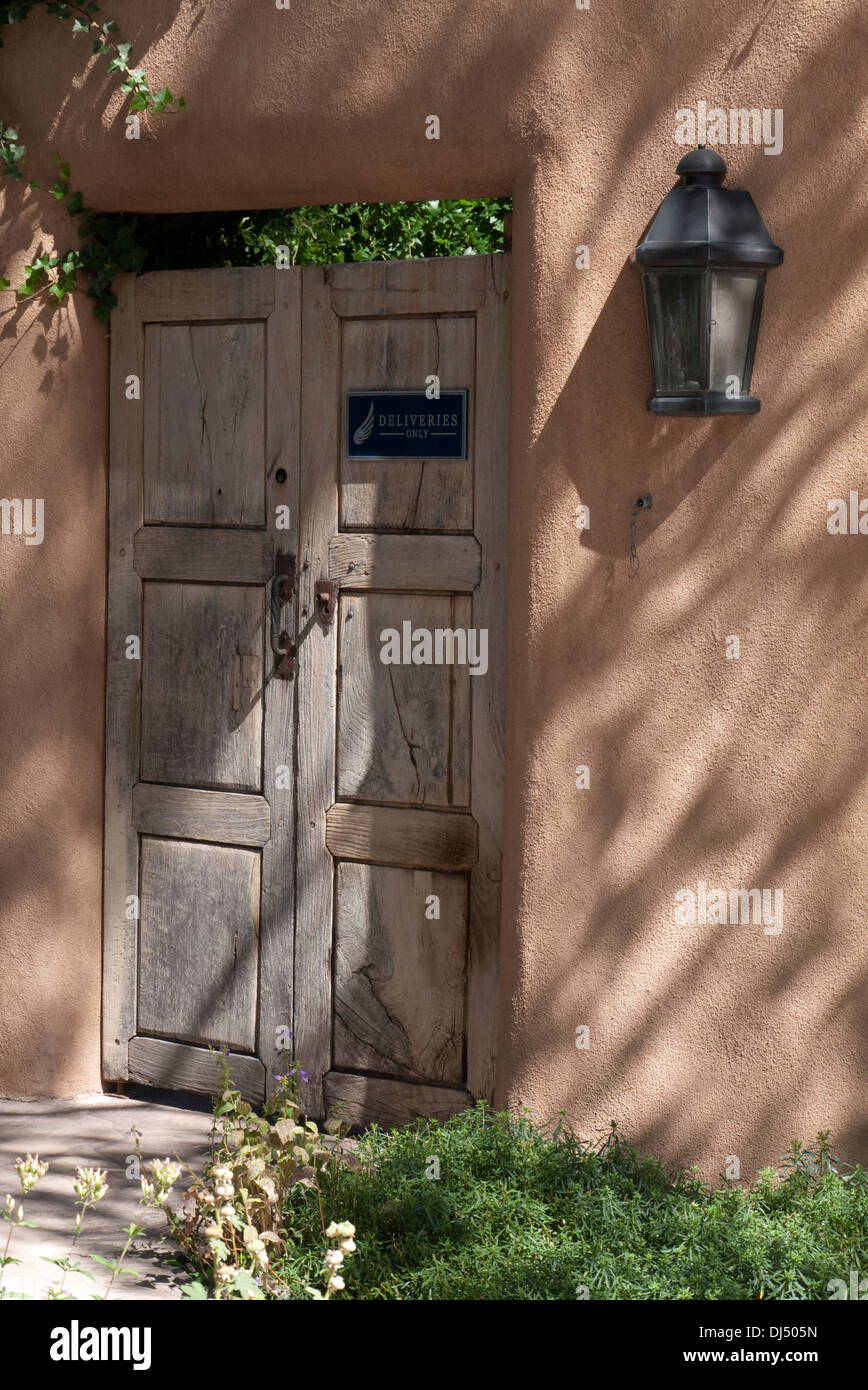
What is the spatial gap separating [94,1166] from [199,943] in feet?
2.45

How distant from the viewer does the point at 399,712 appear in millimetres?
4145

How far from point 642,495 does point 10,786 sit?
2.22 meters

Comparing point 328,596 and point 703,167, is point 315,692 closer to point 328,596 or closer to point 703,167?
point 328,596

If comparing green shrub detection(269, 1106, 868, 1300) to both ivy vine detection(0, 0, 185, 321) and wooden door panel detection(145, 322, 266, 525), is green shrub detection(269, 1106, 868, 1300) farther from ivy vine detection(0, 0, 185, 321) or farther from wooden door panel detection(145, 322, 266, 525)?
ivy vine detection(0, 0, 185, 321)

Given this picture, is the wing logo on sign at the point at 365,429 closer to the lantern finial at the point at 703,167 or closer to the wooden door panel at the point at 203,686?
the wooden door panel at the point at 203,686

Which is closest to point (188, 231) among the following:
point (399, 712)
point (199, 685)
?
point (199, 685)

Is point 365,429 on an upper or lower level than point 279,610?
upper

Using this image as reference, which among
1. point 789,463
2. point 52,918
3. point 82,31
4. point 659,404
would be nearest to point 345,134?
point 82,31

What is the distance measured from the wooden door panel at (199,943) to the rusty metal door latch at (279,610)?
0.59 meters

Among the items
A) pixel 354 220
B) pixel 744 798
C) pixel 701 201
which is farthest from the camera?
pixel 354 220

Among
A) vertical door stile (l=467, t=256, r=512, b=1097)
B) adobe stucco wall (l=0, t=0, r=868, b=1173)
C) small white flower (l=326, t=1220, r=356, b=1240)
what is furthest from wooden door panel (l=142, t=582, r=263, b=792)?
small white flower (l=326, t=1220, r=356, b=1240)

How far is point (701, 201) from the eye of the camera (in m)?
3.46

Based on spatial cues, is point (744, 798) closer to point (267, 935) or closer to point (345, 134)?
point (267, 935)

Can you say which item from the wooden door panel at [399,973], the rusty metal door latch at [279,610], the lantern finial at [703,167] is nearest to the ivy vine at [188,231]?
the rusty metal door latch at [279,610]
